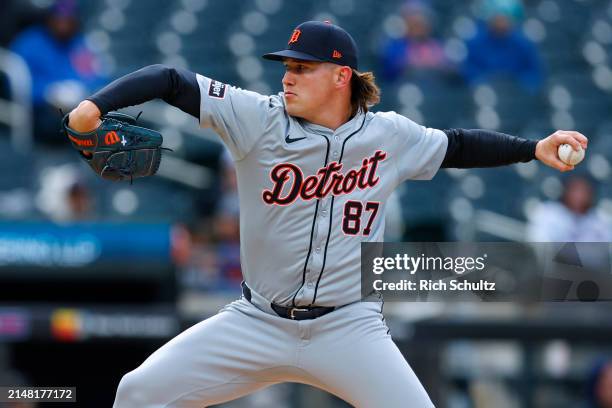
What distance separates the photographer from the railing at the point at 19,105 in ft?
29.0

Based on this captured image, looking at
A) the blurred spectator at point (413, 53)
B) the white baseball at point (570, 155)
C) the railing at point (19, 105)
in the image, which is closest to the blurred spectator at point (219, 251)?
the railing at point (19, 105)

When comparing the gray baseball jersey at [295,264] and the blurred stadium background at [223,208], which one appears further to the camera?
the blurred stadium background at [223,208]

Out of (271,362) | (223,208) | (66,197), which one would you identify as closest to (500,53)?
(223,208)

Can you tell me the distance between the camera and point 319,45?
4.08 metres

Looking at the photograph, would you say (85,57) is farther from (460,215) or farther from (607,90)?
(607,90)

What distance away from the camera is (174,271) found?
21.0ft

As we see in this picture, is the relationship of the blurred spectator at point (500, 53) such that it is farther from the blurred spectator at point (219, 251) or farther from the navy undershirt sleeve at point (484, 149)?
the navy undershirt sleeve at point (484, 149)

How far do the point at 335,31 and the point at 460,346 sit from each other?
2660mm

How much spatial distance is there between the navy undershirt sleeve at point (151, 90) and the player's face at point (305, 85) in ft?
1.08

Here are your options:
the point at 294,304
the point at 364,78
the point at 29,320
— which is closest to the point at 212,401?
the point at 294,304

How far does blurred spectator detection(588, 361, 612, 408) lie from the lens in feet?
20.2

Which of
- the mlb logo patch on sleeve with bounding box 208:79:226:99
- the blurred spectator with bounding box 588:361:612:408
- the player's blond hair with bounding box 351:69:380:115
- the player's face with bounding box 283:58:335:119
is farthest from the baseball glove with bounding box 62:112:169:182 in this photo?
the blurred spectator with bounding box 588:361:612:408

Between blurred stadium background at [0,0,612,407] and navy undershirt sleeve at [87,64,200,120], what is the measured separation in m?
2.43

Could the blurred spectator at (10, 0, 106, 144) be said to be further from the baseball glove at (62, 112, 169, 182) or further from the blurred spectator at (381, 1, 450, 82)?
the baseball glove at (62, 112, 169, 182)
